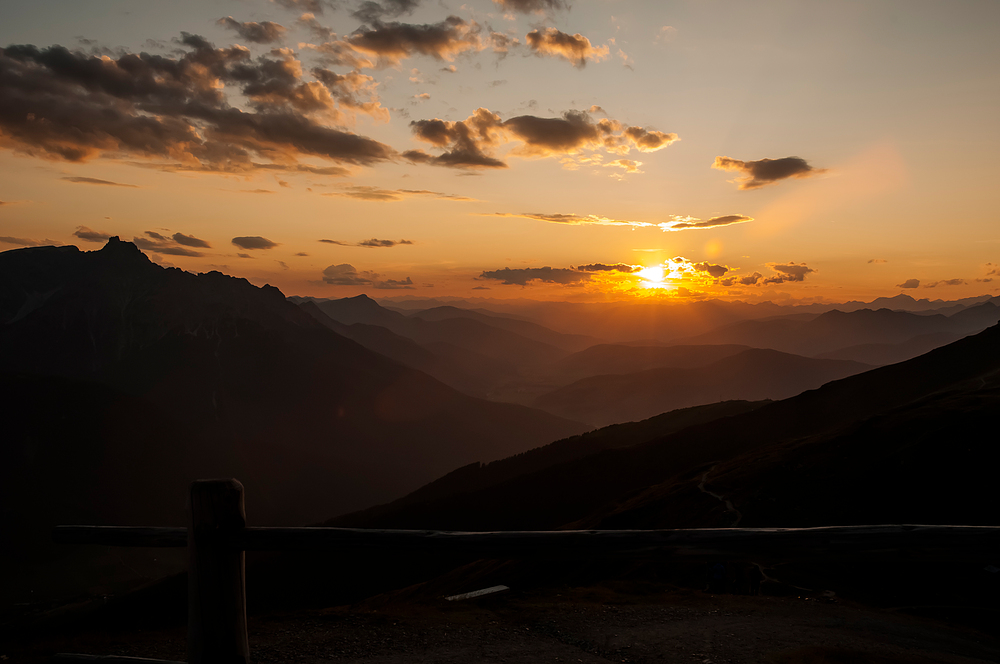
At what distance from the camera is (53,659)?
5.64m

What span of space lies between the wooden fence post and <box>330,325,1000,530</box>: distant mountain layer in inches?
1384

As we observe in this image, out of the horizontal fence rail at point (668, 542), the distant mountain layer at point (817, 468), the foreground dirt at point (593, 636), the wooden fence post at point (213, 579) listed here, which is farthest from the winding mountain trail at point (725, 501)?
the wooden fence post at point (213, 579)

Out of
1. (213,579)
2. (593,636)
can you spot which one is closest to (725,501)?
(593,636)

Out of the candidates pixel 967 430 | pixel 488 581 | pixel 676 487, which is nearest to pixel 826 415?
pixel 676 487

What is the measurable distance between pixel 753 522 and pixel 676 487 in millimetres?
18854

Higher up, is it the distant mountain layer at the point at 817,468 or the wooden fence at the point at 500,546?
the wooden fence at the point at 500,546

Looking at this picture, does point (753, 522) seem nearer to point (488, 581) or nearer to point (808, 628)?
point (488, 581)

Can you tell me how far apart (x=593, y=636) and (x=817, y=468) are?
3737cm

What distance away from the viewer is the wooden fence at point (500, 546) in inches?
185

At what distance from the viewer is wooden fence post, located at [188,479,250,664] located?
487 cm

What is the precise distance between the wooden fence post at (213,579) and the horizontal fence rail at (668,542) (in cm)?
9

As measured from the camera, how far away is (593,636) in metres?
11.9

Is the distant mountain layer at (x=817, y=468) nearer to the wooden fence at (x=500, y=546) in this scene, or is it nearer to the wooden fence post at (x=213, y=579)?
the wooden fence at (x=500, y=546)

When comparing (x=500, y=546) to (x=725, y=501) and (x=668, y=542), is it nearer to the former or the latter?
(x=668, y=542)
